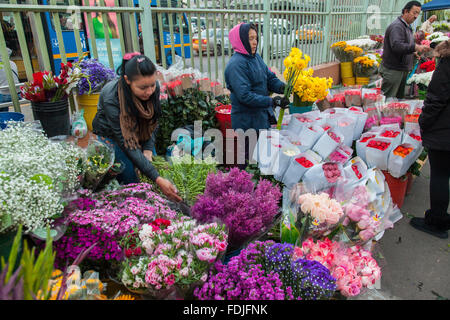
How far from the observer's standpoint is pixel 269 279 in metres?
1.30

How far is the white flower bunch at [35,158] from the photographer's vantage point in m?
1.42

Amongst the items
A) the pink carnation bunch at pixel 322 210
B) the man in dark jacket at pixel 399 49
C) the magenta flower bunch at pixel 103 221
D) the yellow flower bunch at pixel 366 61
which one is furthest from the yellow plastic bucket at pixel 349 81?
the magenta flower bunch at pixel 103 221

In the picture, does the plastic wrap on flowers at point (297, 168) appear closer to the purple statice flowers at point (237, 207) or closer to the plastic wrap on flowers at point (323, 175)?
the plastic wrap on flowers at point (323, 175)

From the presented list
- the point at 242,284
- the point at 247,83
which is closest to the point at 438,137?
the point at 247,83

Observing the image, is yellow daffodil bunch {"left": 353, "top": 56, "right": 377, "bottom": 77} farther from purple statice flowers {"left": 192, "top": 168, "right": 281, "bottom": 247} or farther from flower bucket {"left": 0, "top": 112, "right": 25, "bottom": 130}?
flower bucket {"left": 0, "top": 112, "right": 25, "bottom": 130}

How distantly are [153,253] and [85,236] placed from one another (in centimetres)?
35

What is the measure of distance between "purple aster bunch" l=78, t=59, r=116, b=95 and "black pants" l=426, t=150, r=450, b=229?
3.35m

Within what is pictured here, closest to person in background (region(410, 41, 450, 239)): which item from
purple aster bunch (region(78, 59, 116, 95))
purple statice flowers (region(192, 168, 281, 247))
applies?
purple statice flowers (region(192, 168, 281, 247))

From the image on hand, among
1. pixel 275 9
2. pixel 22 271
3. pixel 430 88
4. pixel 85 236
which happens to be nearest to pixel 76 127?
pixel 85 236

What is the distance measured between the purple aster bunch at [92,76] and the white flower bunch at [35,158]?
5.04 feet

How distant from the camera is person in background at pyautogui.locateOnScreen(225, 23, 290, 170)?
3.32m

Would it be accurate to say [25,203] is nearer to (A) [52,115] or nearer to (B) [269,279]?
(B) [269,279]

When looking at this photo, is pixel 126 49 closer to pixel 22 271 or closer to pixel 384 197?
pixel 384 197

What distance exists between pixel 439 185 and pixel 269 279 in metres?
2.66
